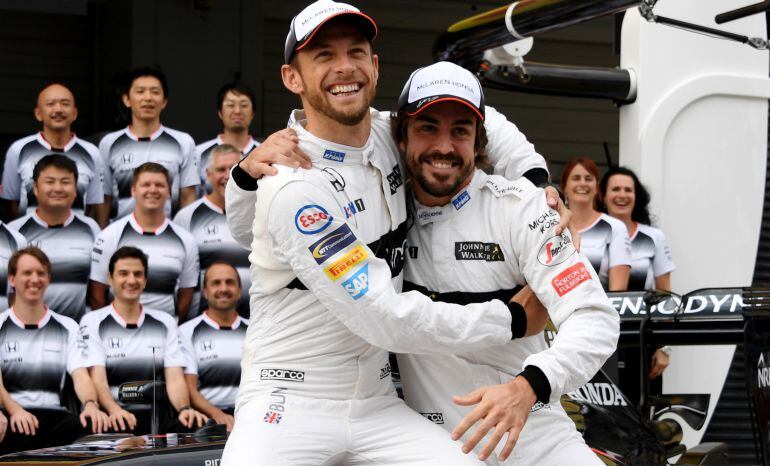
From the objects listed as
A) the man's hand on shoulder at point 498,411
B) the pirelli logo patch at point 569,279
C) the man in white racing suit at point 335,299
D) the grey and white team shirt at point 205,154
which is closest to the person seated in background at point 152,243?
the grey and white team shirt at point 205,154

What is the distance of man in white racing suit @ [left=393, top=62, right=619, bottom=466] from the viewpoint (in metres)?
3.45

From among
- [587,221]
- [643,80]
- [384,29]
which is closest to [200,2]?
[384,29]

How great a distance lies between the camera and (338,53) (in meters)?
3.46

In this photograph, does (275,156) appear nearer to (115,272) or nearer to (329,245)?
(329,245)

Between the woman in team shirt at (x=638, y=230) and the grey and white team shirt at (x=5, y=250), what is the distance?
3.69 m

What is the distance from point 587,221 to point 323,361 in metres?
4.65

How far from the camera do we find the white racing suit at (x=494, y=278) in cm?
341

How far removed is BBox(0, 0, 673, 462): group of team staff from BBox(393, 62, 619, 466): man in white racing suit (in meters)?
3.10

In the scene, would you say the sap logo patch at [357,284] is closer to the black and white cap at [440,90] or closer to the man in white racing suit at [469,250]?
the man in white racing suit at [469,250]

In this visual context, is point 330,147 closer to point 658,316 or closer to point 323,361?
point 323,361

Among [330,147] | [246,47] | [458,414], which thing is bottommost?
[458,414]

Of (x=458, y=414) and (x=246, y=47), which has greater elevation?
(x=246, y=47)

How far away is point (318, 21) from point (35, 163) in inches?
173

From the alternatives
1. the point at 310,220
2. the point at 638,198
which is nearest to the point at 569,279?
the point at 310,220
